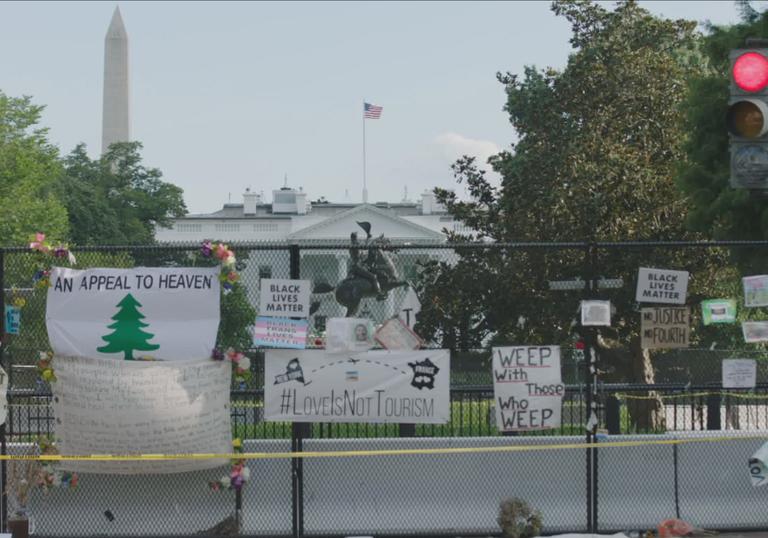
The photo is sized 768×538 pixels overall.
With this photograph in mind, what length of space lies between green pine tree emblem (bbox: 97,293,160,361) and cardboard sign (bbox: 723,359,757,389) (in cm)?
497

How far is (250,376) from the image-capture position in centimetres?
1153

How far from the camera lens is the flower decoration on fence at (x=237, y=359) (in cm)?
1133

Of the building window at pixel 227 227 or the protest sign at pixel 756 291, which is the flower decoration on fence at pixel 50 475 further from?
the building window at pixel 227 227

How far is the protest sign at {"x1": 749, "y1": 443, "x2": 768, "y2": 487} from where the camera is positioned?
10.2 meters

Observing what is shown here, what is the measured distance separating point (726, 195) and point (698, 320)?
6519 mm

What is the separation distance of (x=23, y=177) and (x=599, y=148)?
3506 cm

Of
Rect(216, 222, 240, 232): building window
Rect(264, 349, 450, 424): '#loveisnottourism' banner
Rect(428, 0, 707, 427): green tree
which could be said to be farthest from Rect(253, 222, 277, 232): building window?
Rect(264, 349, 450, 424): '#loveisnottourism' banner

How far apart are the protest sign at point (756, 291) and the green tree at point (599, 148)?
41.9ft

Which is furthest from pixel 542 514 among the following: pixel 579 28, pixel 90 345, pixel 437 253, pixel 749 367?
pixel 579 28

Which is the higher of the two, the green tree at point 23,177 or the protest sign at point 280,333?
the green tree at point 23,177

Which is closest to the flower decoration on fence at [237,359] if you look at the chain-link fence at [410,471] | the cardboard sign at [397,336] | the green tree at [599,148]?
the chain-link fence at [410,471]

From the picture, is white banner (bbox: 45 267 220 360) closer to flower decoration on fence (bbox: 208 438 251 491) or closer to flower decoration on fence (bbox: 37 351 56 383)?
flower decoration on fence (bbox: 37 351 56 383)

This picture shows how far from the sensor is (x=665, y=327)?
453 inches

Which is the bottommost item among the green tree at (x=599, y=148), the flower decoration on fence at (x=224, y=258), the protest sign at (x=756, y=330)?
the protest sign at (x=756, y=330)
